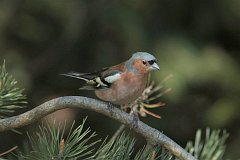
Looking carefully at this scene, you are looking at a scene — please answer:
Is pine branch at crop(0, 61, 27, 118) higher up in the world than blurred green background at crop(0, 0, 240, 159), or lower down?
lower down

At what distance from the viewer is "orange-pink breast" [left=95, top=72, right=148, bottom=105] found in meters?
3.61

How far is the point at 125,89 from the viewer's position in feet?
12.1

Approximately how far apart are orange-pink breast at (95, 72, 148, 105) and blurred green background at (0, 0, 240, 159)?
2211mm

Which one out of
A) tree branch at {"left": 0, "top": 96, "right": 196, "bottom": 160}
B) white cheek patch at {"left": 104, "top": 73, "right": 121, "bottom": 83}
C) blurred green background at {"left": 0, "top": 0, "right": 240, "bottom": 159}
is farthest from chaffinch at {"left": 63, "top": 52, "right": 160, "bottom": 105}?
blurred green background at {"left": 0, "top": 0, "right": 240, "bottom": 159}

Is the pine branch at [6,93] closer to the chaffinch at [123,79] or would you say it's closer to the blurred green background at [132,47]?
the chaffinch at [123,79]

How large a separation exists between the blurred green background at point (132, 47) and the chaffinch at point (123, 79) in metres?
2.16

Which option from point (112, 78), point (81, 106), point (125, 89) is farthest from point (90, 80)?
point (81, 106)

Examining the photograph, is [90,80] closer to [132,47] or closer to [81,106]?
[81,106]

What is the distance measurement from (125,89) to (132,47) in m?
2.66

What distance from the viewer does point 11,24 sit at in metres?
6.83

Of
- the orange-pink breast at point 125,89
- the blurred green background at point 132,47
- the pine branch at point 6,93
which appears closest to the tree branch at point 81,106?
the pine branch at point 6,93

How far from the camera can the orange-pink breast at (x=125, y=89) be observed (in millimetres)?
3605

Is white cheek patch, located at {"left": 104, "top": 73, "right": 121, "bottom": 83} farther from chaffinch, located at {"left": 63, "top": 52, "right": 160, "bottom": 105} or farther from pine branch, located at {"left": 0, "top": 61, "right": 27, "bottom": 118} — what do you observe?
pine branch, located at {"left": 0, "top": 61, "right": 27, "bottom": 118}

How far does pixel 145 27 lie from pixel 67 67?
1065mm
